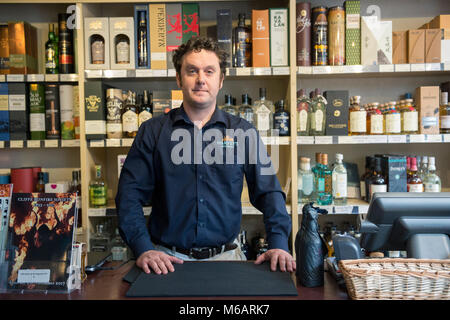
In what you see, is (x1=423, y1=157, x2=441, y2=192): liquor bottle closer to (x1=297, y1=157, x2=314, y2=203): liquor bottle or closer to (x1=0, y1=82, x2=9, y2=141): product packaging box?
(x1=297, y1=157, x2=314, y2=203): liquor bottle

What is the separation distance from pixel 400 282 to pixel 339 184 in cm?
149

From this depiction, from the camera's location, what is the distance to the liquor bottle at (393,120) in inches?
92.7

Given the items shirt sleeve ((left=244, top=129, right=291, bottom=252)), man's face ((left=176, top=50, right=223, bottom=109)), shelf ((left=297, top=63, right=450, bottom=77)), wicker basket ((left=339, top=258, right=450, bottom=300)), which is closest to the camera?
wicker basket ((left=339, top=258, right=450, bottom=300))

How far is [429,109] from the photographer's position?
2383mm

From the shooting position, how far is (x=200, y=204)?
165cm

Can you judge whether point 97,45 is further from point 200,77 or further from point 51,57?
point 200,77

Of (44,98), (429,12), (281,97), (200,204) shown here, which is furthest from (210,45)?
(429,12)

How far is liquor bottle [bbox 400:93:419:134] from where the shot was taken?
2.37 meters

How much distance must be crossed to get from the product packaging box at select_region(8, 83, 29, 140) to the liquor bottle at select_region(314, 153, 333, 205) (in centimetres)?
192

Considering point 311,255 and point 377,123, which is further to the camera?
point 377,123

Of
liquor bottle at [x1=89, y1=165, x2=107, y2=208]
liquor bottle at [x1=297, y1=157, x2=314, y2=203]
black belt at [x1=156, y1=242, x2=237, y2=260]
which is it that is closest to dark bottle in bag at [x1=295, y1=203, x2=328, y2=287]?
black belt at [x1=156, y1=242, x2=237, y2=260]

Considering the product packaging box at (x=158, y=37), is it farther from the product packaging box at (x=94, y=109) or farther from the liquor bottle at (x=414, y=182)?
the liquor bottle at (x=414, y=182)

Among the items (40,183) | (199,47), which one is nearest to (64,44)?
(40,183)

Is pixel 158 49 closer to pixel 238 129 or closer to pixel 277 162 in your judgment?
pixel 238 129
